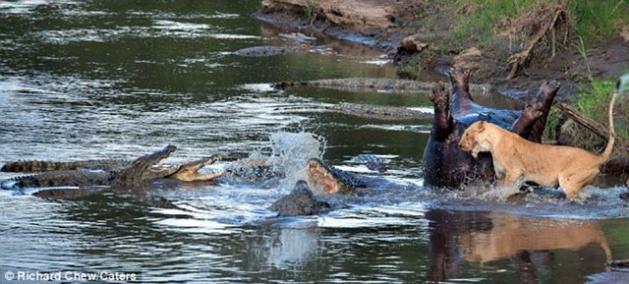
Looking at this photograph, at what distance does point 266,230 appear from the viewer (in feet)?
38.4

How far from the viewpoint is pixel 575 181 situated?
41.3 ft

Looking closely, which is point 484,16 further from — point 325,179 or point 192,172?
point 325,179

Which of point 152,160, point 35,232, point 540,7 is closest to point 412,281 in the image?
point 35,232

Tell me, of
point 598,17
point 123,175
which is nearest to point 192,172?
point 123,175

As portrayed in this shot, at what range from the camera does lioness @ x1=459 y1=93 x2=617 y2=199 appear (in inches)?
493

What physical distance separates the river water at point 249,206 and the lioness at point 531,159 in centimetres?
22

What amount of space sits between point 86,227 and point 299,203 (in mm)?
1762

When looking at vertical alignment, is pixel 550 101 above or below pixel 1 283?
above

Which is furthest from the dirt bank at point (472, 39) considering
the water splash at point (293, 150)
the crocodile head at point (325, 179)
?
the crocodile head at point (325, 179)

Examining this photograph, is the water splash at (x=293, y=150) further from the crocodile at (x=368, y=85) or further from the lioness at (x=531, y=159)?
the crocodile at (x=368, y=85)

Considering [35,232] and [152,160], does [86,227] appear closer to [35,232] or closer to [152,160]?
[35,232]

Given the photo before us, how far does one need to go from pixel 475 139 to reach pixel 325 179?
138 cm

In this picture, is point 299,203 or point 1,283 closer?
point 1,283

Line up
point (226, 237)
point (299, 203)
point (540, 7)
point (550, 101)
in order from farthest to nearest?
point (540, 7) → point (550, 101) → point (299, 203) → point (226, 237)
